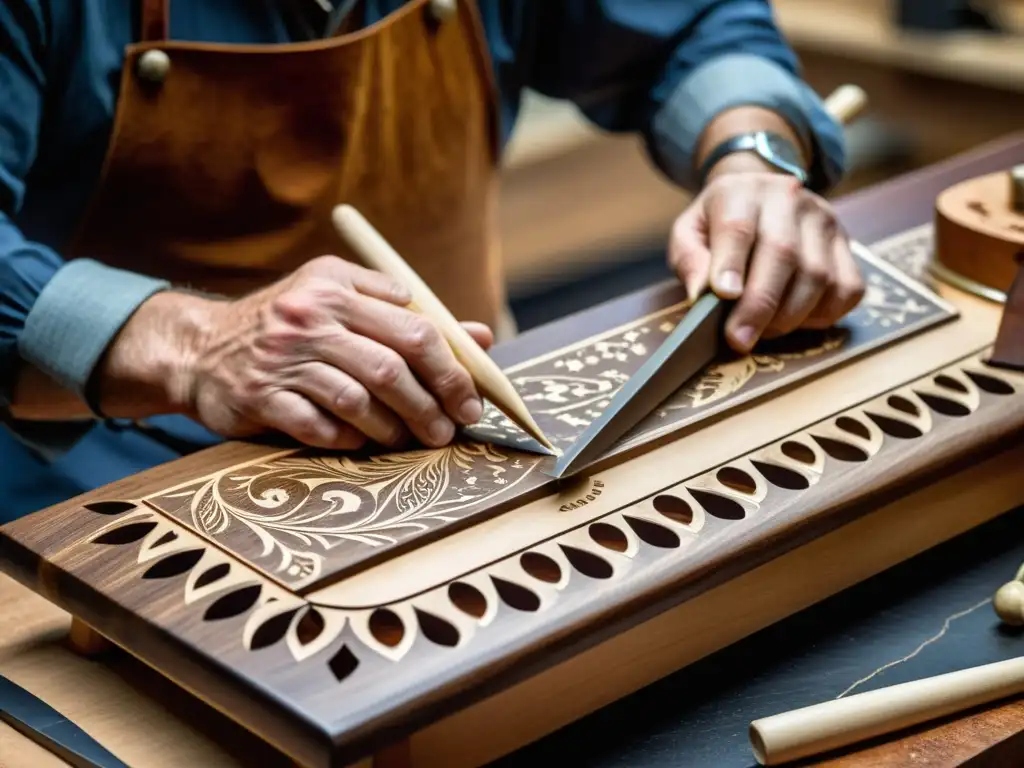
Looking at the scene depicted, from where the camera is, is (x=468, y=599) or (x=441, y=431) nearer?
(x=468, y=599)

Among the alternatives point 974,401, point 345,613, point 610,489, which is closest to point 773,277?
point 974,401

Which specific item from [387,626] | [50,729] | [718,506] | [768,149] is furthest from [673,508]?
[768,149]

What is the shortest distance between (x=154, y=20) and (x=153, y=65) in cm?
5

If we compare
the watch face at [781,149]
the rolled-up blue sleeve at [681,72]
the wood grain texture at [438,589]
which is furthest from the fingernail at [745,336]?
the rolled-up blue sleeve at [681,72]

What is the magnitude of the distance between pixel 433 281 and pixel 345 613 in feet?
2.59

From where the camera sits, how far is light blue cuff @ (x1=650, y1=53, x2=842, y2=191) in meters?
1.50

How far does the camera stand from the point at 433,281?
1560mm

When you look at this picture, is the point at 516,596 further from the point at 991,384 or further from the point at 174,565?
the point at 991,384

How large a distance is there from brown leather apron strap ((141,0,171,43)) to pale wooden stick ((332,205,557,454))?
31 centimetres

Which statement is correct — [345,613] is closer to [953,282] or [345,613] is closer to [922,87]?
[953,282]

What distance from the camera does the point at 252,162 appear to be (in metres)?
1.34

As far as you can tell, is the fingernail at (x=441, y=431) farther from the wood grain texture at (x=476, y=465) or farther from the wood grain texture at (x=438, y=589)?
the wood grain texture at (x=438, y=589)

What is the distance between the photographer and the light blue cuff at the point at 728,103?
4.93 ft

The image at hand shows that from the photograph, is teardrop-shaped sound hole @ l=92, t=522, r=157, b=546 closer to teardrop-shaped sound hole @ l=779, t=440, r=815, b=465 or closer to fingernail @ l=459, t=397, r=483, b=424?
fingernail @ l=459, t=397, r=483, b=424
